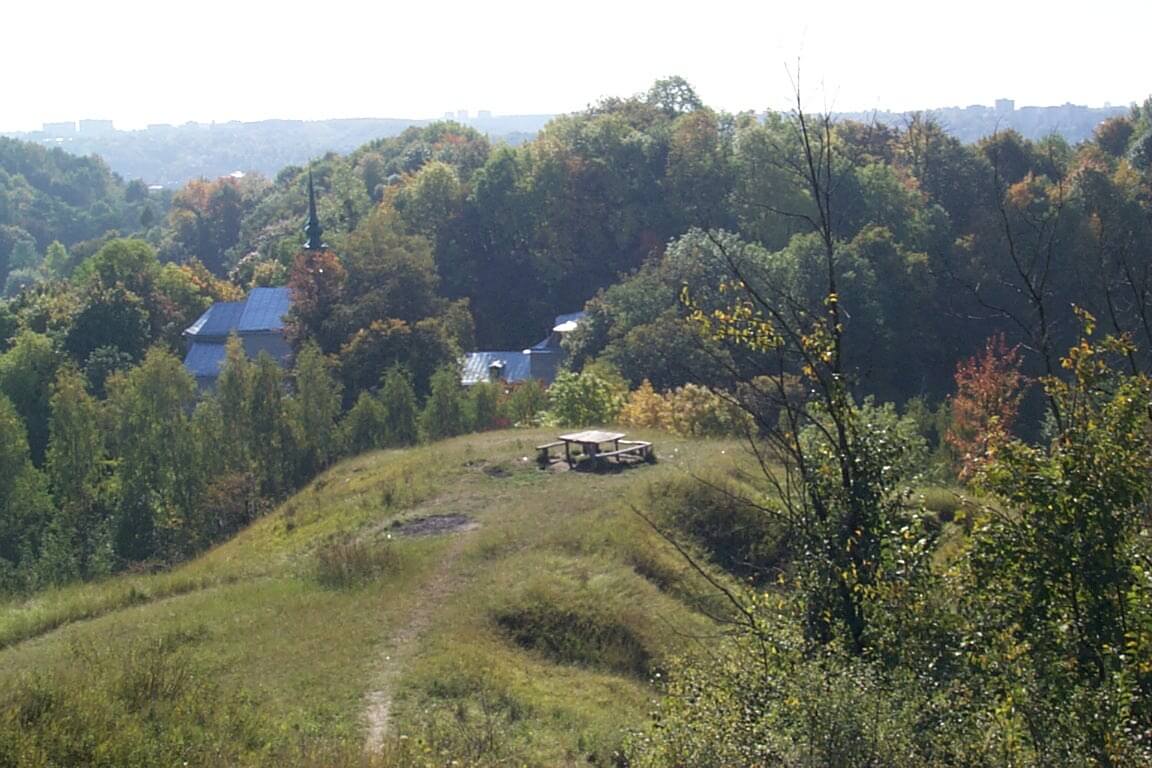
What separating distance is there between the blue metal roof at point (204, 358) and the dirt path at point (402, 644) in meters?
26.9

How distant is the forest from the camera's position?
6309mm

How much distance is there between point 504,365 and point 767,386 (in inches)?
593

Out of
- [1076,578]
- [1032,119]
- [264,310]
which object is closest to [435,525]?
[1076,578]

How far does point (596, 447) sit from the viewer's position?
20.4m

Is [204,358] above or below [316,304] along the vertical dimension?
below

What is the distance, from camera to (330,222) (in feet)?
202

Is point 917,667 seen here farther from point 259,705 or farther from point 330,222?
point 330,222

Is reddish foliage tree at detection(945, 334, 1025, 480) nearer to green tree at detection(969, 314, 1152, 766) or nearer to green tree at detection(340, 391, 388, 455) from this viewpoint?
green tree at detection(340, 391, 388, 455)

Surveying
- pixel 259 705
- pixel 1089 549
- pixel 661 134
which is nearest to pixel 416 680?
pixel 259 705

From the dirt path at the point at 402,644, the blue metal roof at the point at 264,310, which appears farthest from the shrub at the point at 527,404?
the blue metal roof at the point at 264,310

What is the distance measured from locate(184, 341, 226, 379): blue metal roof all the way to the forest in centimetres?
93

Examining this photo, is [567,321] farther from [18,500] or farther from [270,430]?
[18,500]

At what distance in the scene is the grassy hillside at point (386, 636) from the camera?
28.8 feet

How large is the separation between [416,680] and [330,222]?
5247cm
